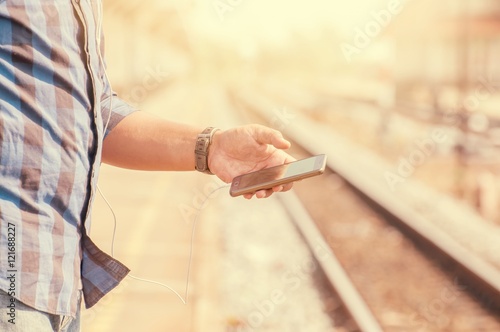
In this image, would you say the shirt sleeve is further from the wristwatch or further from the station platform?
the station platform

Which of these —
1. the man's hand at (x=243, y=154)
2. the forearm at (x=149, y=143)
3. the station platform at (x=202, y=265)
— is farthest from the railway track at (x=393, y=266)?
the forearm at (x=149, y=143)

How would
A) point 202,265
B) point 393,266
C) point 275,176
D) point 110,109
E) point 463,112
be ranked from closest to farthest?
point 110,109
point 275,176
point 202,265
point 393,266
point 463,112

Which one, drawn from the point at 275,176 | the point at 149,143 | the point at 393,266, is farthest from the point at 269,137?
the point at 393,266

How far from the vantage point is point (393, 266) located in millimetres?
6398

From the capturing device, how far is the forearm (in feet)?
5.80

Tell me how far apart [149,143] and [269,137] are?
0.31 metres

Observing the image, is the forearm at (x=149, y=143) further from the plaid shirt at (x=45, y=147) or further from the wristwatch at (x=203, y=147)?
the plaid shirt at (x=45, y=147)

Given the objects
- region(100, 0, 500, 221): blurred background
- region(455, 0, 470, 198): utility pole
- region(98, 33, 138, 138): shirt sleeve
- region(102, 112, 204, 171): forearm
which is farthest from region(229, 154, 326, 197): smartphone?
region(455, 0, 470, 198): utility pole

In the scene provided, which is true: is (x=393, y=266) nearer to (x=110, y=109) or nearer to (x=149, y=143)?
(x=149, y=143)

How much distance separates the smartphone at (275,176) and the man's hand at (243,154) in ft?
0.11

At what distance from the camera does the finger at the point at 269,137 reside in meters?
1.73

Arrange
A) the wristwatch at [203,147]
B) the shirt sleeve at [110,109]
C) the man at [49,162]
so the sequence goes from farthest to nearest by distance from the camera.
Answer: the wristwatch at [203,147], the shirt sleeve at [110,109], the man at [49,162]

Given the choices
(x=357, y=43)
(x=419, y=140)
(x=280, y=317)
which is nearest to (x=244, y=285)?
(x=280, y=317)

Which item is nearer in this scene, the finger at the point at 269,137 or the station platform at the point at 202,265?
the finger at the point at 269,137
